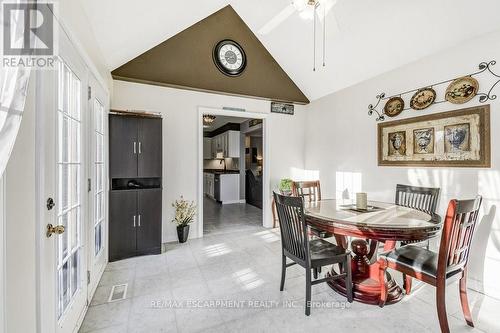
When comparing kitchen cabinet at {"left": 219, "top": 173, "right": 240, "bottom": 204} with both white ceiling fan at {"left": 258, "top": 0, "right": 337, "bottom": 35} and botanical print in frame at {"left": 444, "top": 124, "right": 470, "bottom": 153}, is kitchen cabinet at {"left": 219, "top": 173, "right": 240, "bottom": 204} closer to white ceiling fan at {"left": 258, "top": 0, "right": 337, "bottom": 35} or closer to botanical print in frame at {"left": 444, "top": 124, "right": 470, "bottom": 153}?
white ceiling fan at {"left": 258, "top": 0, "right": 337, "bottom": 35}

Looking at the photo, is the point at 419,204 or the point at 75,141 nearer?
the point at 75,141

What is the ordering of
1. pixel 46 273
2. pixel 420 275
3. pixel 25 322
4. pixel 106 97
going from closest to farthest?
pixel 25 322 < pixel 46 273 < pixel 420 275 < pixel 106 97

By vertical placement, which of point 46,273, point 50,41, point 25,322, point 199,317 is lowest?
point 199,317

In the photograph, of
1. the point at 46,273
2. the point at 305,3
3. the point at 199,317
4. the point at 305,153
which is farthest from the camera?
the point at 305,153

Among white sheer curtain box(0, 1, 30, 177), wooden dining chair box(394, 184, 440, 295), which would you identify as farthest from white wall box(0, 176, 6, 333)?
wooden dining chair box(394, 184, 440, 295)

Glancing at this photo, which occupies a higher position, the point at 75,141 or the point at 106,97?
the point at 106,97

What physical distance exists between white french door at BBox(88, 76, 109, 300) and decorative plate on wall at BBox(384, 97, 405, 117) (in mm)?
3635

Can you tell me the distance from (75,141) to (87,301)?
1.40m

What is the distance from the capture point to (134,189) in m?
3.12

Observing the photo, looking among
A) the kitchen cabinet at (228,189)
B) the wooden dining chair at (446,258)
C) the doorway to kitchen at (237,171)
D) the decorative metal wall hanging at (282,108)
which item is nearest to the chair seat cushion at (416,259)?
the wooden dining chair at (446,258)

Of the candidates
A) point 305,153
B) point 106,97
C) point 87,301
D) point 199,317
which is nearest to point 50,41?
point 106,97

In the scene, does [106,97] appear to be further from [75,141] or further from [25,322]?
[25,322]

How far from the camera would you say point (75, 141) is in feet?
6.11

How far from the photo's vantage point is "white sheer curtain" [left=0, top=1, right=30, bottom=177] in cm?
77
